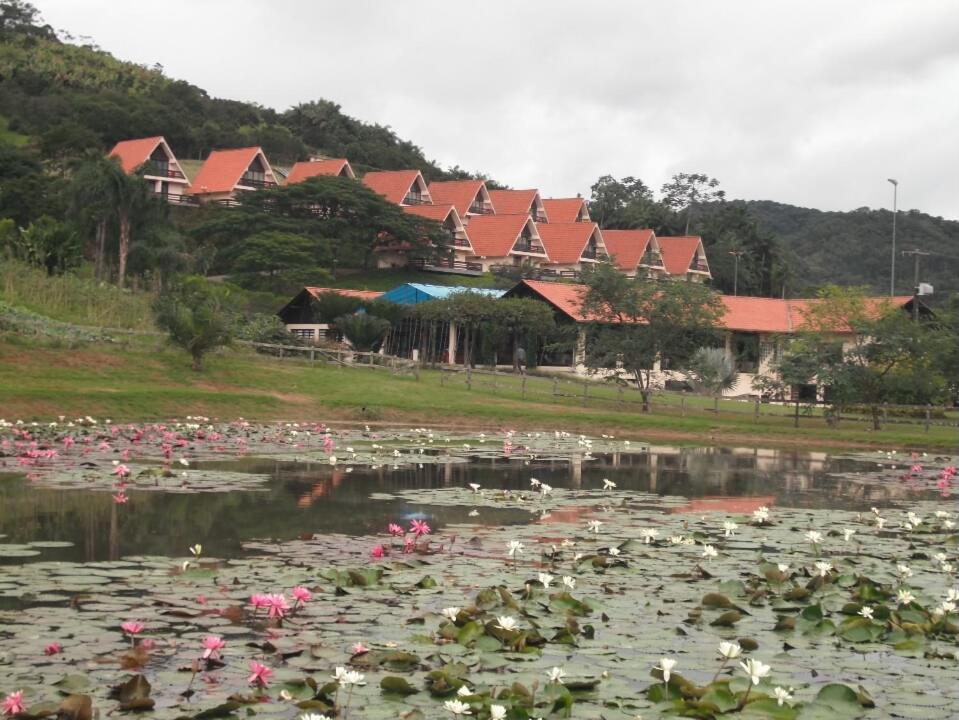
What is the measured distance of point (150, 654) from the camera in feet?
24.1

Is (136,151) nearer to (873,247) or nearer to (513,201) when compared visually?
(513,201)

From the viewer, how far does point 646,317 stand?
41.5m

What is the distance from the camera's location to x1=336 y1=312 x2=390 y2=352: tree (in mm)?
49094

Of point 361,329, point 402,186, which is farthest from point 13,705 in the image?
point 402,186

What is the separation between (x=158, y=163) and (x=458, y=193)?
851 inches

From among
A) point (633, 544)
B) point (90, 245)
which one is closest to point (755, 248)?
point (90, 245)

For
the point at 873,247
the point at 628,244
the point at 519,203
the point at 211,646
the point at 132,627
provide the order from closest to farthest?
the point at 211,646 → the point at 132,627 → the point at 628,244 → the point at 519,203 → the point at 873,247

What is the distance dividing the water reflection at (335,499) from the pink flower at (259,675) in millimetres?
4408

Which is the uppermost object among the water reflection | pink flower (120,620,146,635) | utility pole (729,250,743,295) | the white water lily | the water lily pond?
utility pole (729,250,743,295)

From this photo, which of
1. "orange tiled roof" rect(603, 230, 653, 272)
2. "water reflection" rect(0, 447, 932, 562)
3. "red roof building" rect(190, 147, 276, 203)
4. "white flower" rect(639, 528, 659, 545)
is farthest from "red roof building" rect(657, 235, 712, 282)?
"white flower" rect(639, 528, 659, 545)

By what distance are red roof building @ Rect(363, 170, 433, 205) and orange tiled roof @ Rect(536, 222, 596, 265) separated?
15.7 ft

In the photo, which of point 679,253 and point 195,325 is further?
point 679,253

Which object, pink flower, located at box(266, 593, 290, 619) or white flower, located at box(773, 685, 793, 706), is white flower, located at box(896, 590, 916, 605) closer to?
white flower, located at box(773, 685, 793, 706)

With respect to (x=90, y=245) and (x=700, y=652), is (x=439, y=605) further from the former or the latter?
(x=90, y=245)
